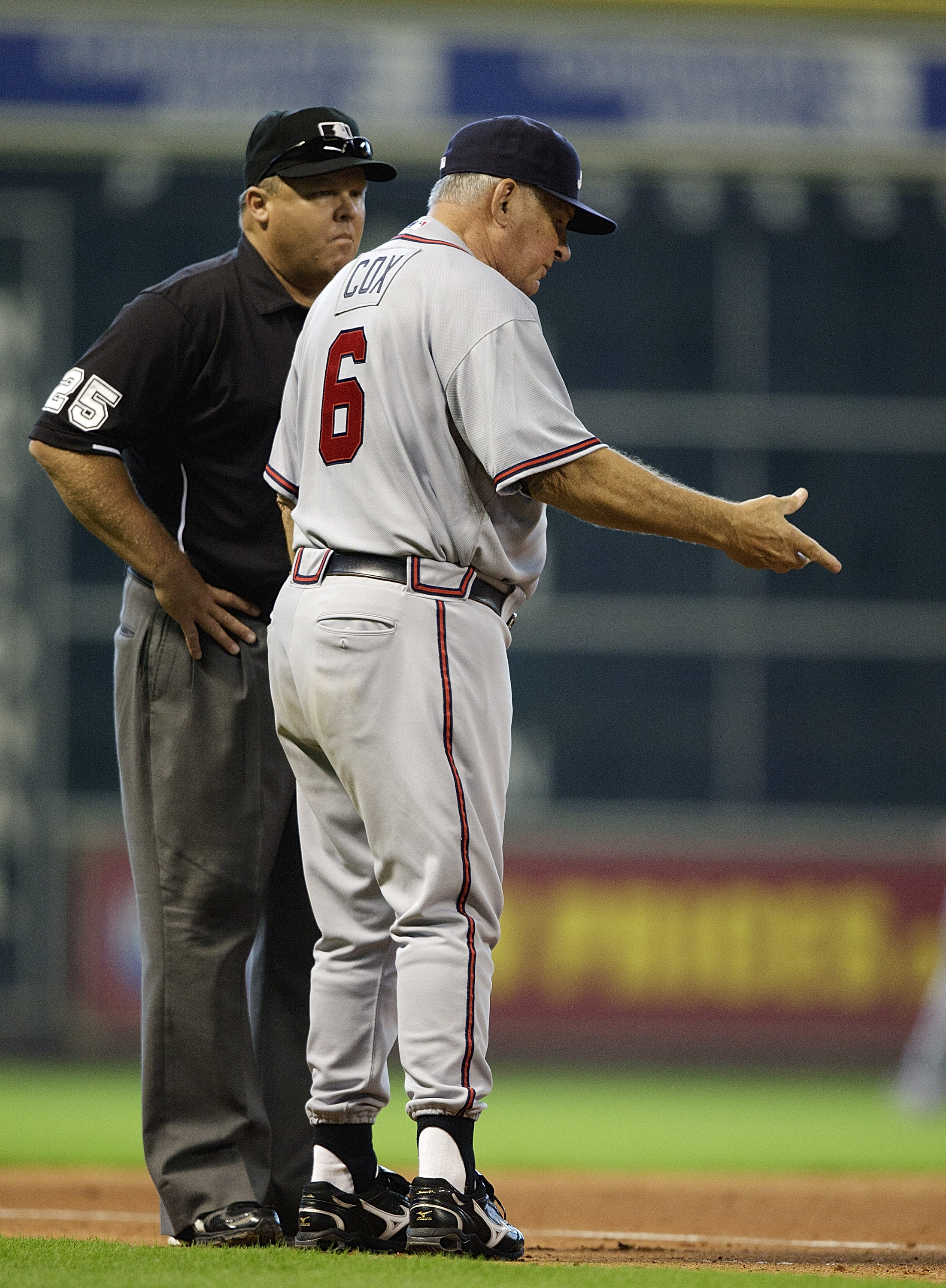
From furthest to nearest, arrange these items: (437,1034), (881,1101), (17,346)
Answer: (17,346), (881,1101), (437,1034)

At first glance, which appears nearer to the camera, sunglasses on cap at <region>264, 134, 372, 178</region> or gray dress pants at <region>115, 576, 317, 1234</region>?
gray dress pants at <region>115, 576, 317, 1234</region>

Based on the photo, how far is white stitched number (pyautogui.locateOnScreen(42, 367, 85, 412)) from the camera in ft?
10.8

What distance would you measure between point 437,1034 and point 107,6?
34.0 feet

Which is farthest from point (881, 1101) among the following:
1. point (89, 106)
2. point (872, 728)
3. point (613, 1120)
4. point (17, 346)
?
point (89, 106)

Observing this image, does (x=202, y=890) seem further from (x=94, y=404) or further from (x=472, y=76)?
(x=472, y=76)

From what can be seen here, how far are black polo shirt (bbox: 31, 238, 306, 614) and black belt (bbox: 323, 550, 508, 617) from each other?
0.49 metres

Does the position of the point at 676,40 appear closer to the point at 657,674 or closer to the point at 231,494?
the point at 657,674

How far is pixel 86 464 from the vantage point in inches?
130

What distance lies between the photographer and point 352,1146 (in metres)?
3.03

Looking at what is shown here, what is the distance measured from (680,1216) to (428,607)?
2.46m

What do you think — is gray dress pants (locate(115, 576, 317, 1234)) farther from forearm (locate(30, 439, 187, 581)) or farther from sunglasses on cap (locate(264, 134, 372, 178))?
sunglasses on cap (locate(264, 134, 372, 178))

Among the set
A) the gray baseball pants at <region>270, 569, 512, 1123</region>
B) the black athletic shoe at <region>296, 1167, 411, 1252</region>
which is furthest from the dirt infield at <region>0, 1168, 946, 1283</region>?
the gray baseball pants at <region>270, 569, 512, 1123</region>

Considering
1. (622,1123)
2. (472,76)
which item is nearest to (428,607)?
(622,1123)

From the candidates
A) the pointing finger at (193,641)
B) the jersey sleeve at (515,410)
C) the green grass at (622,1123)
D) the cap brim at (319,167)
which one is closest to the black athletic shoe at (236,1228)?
the pointing finger at (193,641)
